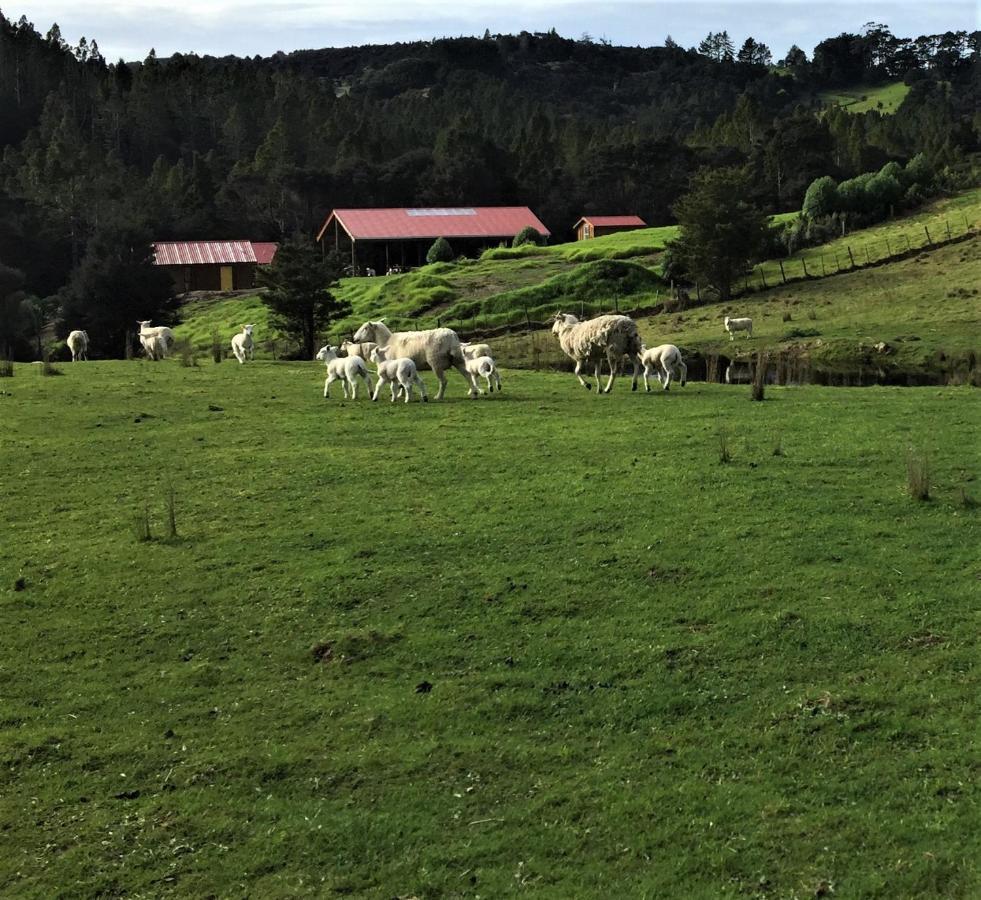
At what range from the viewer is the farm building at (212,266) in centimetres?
9900

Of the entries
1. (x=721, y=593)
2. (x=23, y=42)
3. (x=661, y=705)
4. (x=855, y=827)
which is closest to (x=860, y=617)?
(x=721, y=593)

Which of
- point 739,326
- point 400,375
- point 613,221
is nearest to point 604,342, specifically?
point 400,375

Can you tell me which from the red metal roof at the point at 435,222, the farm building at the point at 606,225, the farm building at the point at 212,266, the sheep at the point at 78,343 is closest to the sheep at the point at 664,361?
the sheep at the point at 78,343

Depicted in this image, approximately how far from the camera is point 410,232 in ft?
308

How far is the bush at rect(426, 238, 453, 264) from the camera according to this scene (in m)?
88.4

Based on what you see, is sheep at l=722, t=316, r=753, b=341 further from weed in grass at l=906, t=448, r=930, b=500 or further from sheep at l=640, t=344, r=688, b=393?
weed in grass at l=906, t=448, r=930, b=500

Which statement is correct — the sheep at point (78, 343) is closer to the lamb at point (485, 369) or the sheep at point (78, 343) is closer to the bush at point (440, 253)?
the lamb at point (485, 369)

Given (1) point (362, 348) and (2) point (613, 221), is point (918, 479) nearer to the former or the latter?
(1) point (362, 348)

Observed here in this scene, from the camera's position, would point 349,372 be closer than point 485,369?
Yes

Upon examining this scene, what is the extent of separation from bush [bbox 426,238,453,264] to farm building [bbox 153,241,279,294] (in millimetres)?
17746

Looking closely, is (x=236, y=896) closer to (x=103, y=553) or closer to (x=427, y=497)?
(x=103, y=553)

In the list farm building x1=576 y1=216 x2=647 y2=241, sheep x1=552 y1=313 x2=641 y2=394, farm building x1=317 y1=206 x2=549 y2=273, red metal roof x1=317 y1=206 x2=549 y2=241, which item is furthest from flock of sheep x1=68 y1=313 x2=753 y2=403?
farm building x1=576 y1=216 x2=647 y2=241

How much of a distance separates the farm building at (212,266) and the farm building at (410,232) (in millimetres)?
8161

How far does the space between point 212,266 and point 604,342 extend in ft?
267
